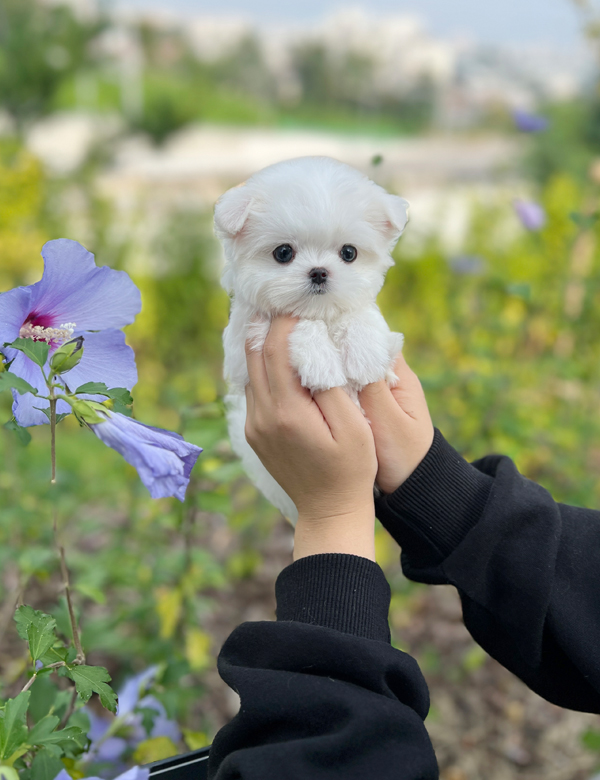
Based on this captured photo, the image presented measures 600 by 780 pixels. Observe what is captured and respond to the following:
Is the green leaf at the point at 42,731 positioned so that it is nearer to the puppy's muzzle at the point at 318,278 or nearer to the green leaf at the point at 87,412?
the green leaf at the point at 87,412

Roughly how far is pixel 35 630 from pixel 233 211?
0.52 metres

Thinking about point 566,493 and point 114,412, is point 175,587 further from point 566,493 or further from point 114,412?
point 566,493

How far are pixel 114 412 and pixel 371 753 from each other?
42 cm

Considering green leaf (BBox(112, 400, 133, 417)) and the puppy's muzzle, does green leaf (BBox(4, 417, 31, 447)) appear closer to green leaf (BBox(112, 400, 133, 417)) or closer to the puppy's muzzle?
green leaf (BBox(112, 400, 133, 417))

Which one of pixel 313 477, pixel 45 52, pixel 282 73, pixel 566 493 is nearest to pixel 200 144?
pixel 282 73

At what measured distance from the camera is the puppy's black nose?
77 centimetres

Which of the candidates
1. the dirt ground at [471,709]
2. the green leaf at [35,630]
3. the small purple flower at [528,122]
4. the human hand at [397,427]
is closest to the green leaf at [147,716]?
the green leaf at [35,630]

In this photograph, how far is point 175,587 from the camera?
139cm

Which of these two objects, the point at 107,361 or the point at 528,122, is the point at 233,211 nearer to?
the point at 107,361

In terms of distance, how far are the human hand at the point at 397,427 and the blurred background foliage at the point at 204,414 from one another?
0.41m

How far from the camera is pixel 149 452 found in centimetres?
57

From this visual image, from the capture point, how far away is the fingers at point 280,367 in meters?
0.76

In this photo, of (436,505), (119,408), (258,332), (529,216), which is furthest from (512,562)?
(529,216)

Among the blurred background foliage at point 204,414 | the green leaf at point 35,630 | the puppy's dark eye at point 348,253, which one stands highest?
the puppy's dark eye at point 348,253
